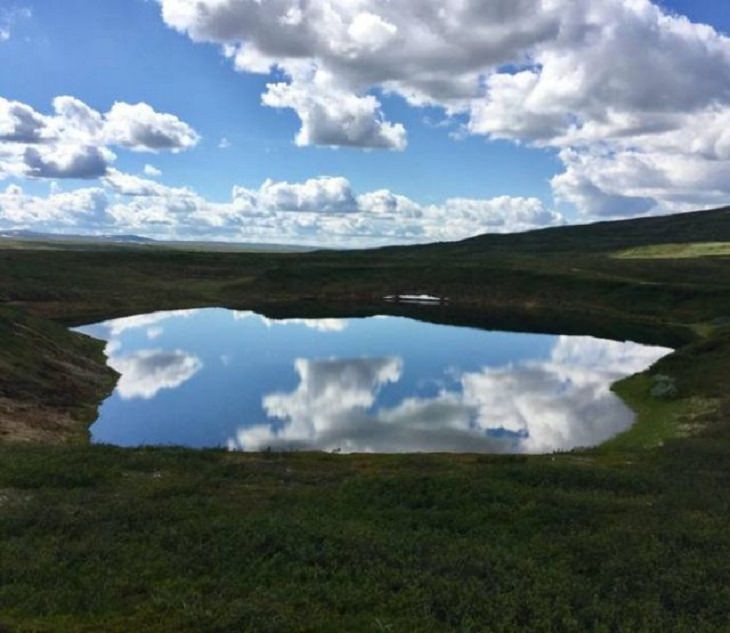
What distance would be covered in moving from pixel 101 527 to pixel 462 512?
45.8 feet

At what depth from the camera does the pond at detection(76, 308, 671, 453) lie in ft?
173

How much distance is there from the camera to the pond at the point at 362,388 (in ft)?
173

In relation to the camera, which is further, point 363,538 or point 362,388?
point 362,388

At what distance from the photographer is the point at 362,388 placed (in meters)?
71.7

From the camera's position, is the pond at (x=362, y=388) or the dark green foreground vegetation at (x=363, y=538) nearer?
the dark green foreground vegetation at (x=363, y=538)

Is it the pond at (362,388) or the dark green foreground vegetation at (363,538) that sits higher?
the dark green foreground vegetation at (363,538)

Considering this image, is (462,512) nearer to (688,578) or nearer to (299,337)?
(688,578)

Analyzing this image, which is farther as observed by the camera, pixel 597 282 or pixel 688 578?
pixel 597 282

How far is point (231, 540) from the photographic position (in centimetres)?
2227

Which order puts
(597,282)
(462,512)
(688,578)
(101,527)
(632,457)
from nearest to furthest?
1. (688,578)
2. (101,527)
3. (462,512)
4. (632,457)
5. (597,282)

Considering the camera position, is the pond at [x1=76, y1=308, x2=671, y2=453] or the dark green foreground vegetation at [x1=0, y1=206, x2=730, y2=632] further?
the pond at [x1=76, y1=308, x2=671, y2=453]

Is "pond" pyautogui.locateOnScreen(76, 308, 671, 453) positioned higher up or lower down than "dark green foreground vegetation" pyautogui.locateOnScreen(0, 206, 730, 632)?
lower down

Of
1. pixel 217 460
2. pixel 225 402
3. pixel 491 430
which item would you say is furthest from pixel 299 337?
pixel 217 460

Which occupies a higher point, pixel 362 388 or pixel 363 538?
pixel 363 538
